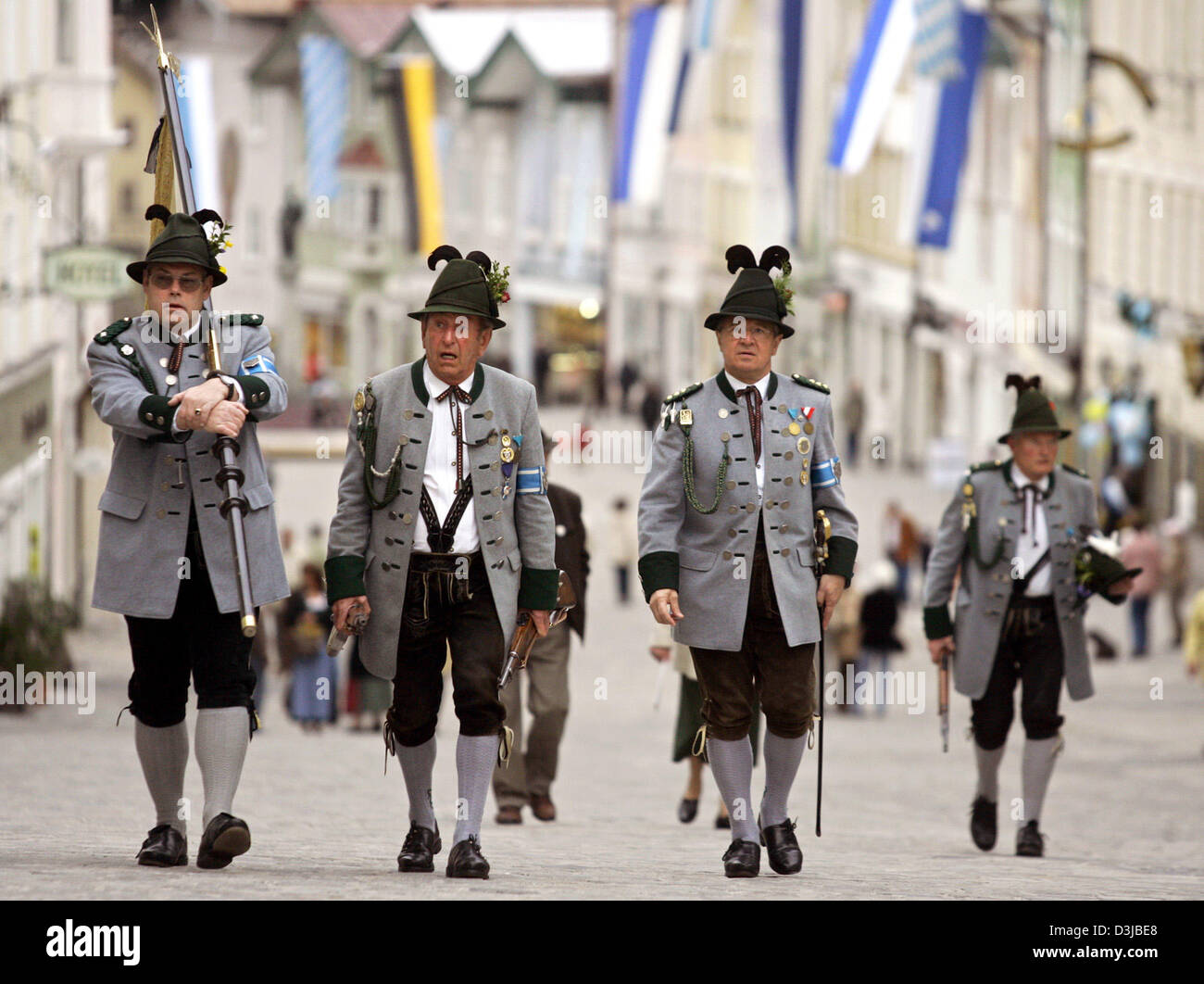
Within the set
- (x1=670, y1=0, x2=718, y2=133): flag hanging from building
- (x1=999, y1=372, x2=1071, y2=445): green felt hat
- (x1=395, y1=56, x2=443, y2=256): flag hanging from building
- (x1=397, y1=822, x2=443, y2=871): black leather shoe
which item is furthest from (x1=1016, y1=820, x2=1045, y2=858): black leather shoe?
(x1=395, y1=56, x2=443, y2=256): flag hanging from building

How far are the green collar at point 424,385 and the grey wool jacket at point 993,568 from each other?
3312 millimetres

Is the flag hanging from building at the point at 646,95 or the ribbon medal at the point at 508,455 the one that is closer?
the ribbon medal at the point at 508,455

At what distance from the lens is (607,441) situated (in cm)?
5409

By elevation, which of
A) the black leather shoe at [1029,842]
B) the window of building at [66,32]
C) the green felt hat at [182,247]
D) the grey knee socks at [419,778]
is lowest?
the black leather shoe at [1029,842]

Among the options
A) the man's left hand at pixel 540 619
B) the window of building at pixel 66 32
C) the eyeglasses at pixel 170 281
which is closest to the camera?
the eyeglasses at pixel 170 281

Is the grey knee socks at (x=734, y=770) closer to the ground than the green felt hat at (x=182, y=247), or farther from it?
closer to the ground

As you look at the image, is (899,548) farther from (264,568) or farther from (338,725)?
(264,568)

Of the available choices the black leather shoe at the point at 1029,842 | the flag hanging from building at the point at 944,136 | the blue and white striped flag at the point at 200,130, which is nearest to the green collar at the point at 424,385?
the black leather shoe at the point at 1029,842

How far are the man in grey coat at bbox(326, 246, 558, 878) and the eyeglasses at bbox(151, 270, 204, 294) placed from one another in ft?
2.00

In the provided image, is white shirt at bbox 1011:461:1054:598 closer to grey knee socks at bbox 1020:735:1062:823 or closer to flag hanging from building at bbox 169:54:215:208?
grey knee socks at bbox 1020:735:1062:823

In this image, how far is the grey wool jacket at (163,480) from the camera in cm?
823

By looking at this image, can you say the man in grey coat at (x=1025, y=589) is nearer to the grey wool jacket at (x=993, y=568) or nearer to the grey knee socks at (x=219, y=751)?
the grey wool jacket at (x=993, y=568)

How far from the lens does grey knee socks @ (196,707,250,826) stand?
8203 millimetres
